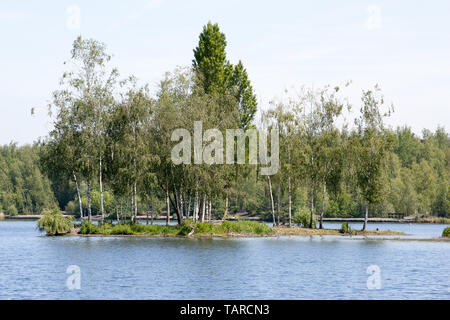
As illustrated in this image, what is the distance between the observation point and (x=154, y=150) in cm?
6750

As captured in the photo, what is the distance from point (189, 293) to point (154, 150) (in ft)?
114

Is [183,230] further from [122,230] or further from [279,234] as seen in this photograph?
[279,234]

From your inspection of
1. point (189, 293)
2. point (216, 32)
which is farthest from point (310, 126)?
point (189, 293)

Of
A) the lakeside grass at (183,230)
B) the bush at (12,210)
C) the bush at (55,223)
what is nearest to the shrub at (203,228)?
the lakeside grass at (183,230)

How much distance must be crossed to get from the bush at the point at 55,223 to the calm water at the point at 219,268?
2137mm

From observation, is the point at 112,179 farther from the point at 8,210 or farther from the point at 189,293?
the point at 8,210

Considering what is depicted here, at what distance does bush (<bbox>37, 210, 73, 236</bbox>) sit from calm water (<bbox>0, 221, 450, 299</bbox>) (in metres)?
2.14

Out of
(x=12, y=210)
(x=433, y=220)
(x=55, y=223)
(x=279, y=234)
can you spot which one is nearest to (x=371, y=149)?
(x=279, y=234)

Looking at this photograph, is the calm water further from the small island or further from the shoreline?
the shoreline

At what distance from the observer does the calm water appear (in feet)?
113

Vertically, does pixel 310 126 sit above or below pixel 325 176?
above
